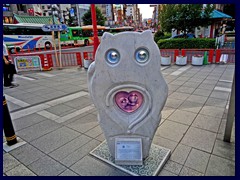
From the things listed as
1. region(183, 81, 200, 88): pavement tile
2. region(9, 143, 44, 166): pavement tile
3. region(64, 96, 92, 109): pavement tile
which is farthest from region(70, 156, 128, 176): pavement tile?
region(183, 81, 200, 88): pavement tile

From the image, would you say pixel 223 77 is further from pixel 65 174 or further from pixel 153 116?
pixel 65 174

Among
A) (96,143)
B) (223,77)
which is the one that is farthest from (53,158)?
(223,77)

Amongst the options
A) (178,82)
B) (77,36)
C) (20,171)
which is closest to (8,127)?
(20,171)

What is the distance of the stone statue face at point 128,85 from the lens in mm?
2276

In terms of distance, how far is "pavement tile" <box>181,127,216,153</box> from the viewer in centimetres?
318

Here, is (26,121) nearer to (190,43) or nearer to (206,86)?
(206,86)

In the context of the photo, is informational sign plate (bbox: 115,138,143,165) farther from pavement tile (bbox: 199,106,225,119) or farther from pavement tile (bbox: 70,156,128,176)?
pavement tile (bbox: 199,106,225,119)

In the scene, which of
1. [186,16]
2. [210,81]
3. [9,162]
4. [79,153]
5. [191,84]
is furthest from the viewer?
[186,16]

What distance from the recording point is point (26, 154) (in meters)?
3.16

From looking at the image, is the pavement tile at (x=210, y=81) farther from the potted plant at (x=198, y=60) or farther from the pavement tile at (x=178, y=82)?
the potted plant at (x=198, y=60)

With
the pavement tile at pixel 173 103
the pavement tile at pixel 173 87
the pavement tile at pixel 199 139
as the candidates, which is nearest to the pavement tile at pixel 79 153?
the pavement tile at pixel 199 139

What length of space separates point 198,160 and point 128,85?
1746 millimetres

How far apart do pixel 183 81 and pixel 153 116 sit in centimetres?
538

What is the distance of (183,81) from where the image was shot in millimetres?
7418
